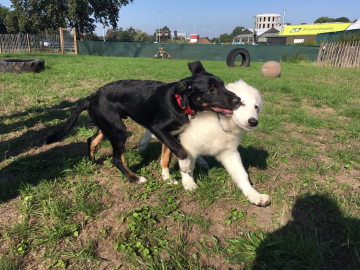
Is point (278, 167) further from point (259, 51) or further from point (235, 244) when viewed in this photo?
point (259, 51)

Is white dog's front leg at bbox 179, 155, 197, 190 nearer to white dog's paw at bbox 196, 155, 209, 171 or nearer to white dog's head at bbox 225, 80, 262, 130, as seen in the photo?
white dog's paw at bbox 196, 155, 209, 171

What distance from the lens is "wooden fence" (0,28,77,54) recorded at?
89.0 feet

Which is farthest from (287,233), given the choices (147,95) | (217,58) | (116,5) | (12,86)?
(116,5)

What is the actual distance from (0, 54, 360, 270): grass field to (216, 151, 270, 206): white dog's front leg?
11 cm

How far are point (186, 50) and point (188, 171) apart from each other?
25.9 metres

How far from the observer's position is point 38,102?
6.24 m

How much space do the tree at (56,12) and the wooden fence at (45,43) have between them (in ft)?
35.7

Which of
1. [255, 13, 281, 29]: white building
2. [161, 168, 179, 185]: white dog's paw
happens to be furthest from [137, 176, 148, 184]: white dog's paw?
[255, 13, 281, 29]: white building

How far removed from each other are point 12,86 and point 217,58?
74.2ft

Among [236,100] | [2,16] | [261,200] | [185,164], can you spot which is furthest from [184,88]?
[2,16]

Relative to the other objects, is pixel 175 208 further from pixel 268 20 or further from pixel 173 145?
pixel 268 20

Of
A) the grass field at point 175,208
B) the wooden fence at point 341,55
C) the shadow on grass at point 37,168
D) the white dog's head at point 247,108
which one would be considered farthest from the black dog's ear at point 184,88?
the wooden fence at point 341,55

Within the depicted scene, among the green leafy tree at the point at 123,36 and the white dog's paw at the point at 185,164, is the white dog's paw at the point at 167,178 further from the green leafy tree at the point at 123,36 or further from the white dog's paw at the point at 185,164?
the green leafy tree at the point at 123,36

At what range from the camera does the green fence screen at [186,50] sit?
26.9 m
